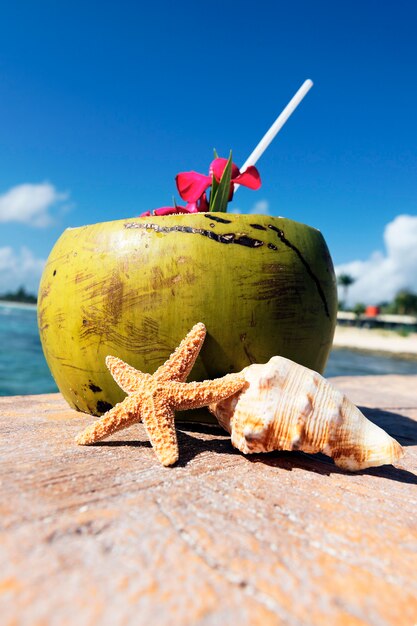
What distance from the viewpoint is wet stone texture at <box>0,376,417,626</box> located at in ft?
2.17

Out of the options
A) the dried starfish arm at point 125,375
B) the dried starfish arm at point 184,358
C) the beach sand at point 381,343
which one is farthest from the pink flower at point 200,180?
the beach sand at point 381,343

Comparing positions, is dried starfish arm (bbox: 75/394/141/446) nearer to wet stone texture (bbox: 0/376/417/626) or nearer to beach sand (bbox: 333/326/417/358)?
wet stone texture (bbox: 0/376/417/626)

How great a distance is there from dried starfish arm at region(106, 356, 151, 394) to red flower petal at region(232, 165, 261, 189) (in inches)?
39.2

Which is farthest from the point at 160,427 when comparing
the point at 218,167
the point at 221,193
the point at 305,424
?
the point at 218,167

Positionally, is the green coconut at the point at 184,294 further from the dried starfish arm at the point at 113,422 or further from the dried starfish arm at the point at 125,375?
the dried starfish arm at the point at 113,422

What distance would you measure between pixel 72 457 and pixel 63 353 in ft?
1.96

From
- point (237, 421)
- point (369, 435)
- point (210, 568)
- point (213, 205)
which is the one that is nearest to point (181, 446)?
point (237, 421)

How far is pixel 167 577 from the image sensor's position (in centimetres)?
72

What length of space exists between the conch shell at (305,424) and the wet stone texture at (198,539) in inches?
3.1

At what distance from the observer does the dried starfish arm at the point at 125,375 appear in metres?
1.48

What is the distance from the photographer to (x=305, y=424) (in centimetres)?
134

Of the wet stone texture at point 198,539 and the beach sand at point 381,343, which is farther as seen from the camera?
the beach sand at point 381,343

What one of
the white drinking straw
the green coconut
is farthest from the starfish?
the white drinking straw

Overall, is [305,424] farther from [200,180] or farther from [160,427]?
[200,180]
